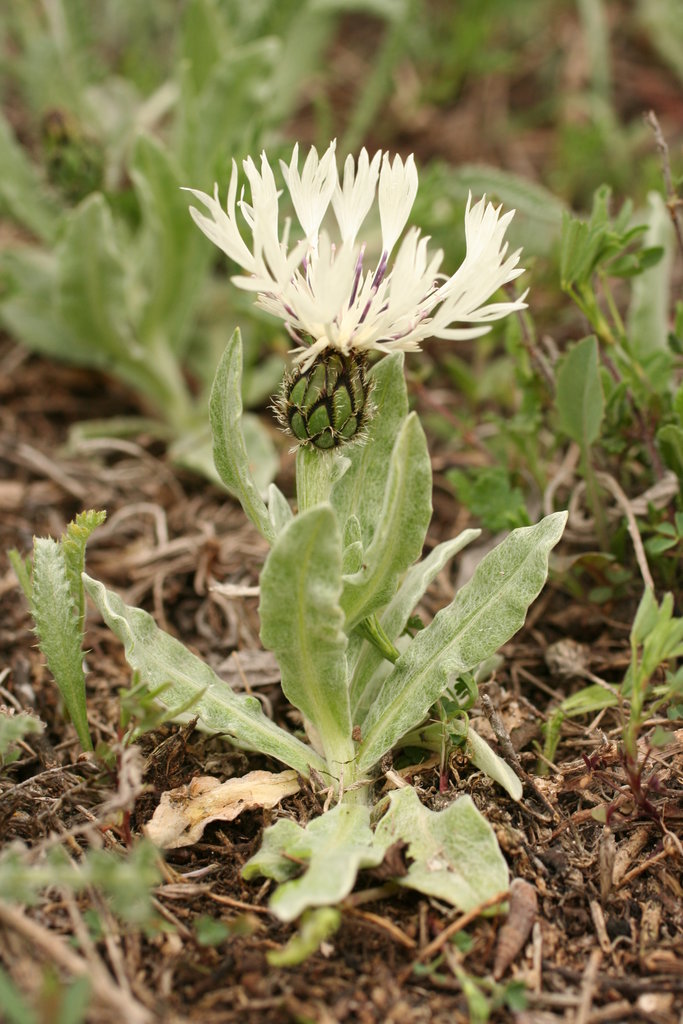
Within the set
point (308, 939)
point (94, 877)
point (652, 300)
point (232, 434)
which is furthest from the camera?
point (652, 300)

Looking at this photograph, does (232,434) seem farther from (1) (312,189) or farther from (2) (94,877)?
(2) (94,877)

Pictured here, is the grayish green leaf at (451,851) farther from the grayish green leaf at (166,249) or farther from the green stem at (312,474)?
the grayish green leaf at (166,249)

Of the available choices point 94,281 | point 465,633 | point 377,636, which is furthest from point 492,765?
point 94,281

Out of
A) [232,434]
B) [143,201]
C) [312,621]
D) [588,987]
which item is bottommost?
[588,987]

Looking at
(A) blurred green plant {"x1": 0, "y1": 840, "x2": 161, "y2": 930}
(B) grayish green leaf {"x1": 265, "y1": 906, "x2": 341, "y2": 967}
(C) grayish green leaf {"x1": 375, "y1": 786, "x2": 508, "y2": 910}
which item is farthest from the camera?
(C) grayish green leaf {"x1": 375, "y1": 786, "x2": 508, "y2": 910}

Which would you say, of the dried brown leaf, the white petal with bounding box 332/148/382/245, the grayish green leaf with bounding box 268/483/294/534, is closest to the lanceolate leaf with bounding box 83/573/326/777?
the dried brown leaf

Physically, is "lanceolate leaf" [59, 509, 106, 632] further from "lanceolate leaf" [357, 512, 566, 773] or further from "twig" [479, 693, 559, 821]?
"twig" [479, 693, 559, 821]
